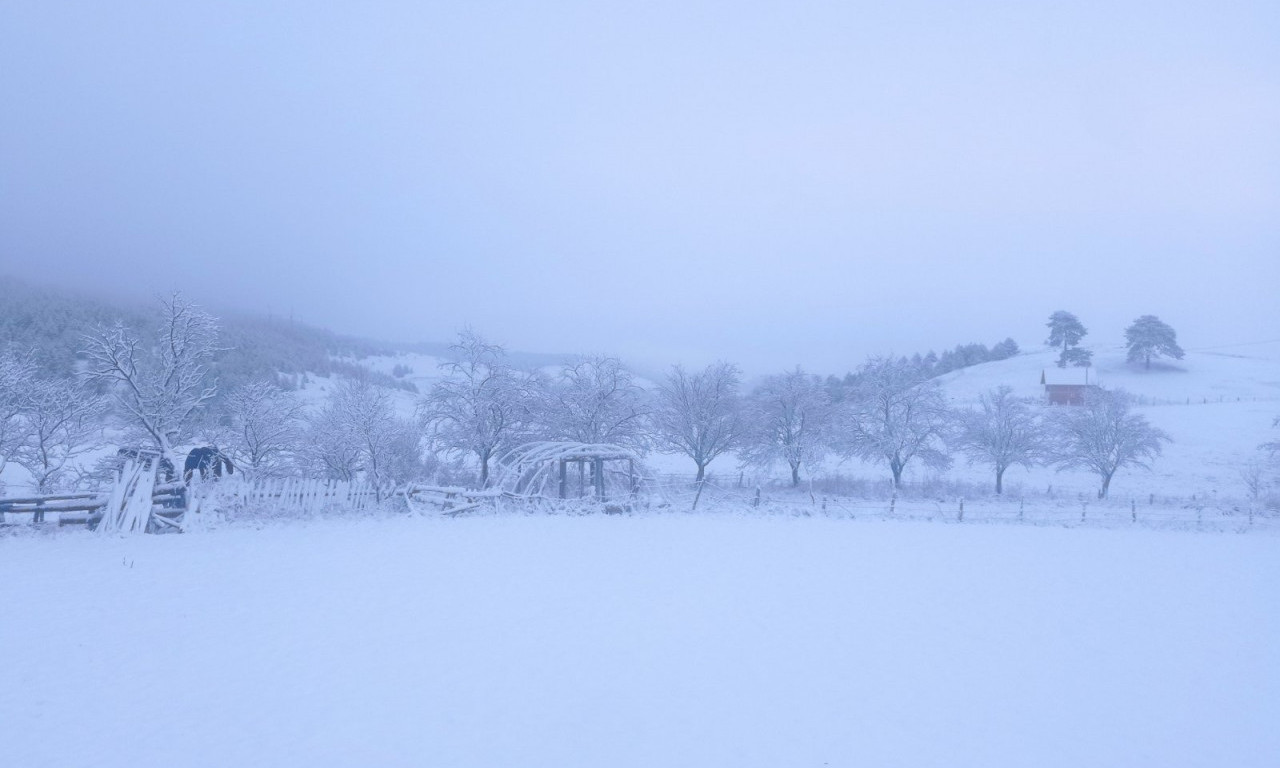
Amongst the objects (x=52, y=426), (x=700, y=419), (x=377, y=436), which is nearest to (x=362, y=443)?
(x=377, y=436)

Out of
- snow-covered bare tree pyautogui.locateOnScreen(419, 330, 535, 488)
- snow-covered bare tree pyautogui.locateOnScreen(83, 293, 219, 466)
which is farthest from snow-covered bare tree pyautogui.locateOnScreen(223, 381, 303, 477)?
snow-covered bare tree pyautogui.locateOnScreen(419, 330, 535, 488)

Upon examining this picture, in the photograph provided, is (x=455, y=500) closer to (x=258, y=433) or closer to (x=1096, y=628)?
(x=258, y=433)

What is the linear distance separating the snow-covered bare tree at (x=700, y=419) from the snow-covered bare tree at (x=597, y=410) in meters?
3.27

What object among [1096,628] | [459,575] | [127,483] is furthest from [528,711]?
[127,483]

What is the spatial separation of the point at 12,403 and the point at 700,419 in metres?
27.8

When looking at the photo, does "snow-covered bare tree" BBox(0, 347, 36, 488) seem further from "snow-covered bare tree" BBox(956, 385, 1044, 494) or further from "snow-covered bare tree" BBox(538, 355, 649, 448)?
"snow-covered bare tree" BBox(956, 385, 1044, 494)

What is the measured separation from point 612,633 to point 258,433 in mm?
21088

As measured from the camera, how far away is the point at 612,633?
906 centimetres

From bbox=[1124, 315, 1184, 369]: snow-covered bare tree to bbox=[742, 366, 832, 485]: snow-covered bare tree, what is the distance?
178 ft

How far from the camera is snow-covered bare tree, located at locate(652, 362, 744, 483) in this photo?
3494cm

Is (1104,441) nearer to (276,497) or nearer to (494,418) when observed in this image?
(494,418)

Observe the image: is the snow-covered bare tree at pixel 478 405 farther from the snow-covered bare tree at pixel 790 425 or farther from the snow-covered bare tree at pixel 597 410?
the snow-covered bare tree at pixel 790 425

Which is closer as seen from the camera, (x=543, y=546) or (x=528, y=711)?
(x=528, y=711)

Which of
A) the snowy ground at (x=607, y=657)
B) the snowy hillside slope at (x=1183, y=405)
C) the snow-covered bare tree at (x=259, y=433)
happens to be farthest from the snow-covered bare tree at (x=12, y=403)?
the snowy hillside slope at (x=1183, y=405)
